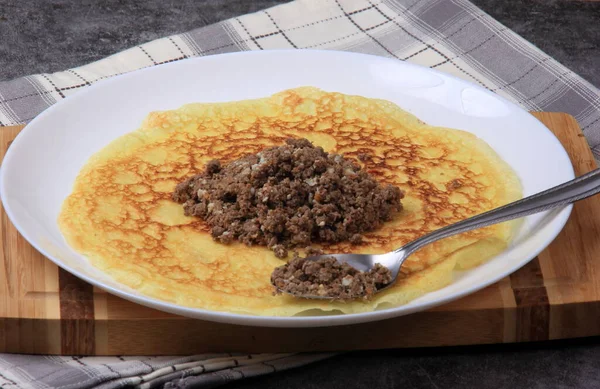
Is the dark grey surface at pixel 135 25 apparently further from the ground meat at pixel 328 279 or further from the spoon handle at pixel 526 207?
the ground meat at pixel 328 279

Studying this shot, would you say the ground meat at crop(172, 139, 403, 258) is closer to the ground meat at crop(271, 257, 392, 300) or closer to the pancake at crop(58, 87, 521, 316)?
the pancake at crop(58, 87, 521, 316)

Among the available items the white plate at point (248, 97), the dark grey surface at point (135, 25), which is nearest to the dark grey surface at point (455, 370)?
the white plate at point (248, 97)

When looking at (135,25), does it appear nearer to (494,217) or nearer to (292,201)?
(292,201)

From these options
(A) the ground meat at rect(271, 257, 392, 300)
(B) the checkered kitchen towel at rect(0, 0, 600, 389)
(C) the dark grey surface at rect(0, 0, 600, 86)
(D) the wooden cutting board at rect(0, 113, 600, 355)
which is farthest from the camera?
(C) the dark grey surface at rect(0, 0, 600, 86)

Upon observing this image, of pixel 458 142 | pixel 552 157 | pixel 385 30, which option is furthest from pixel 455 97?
pixel 385 30

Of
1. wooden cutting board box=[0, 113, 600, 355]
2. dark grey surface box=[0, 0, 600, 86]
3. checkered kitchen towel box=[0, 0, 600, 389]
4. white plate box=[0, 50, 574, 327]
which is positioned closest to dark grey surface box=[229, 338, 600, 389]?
wooden cutting board box=[0, 113, 600, 355]

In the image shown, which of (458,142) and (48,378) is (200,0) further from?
(48,378)
